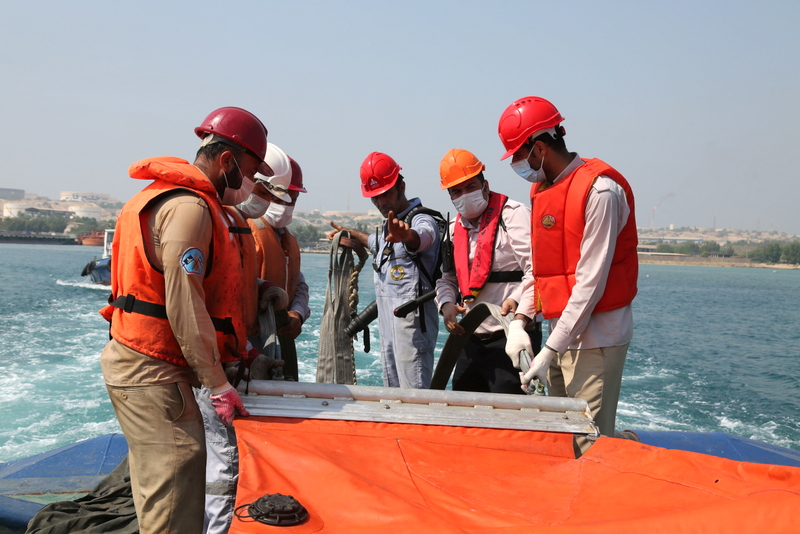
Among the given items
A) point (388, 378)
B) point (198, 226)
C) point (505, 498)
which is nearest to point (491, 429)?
point (505, 498)

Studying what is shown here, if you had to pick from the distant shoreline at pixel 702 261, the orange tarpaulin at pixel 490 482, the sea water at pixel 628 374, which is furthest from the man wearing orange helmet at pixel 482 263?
the distant shoreline at pixel 702 261

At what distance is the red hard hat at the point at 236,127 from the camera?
231cm

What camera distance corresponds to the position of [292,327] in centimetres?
345

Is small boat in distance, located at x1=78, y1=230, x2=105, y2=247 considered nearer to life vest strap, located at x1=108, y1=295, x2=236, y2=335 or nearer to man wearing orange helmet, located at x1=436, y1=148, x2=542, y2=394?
man wearing orange helmet, located at x1=436, y1=148, x2=542, y2=394

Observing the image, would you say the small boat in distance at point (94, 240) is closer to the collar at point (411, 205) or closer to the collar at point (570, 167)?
the collar at point (411, 205)

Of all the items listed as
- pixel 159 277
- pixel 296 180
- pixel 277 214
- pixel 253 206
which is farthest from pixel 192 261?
pixel 296 180

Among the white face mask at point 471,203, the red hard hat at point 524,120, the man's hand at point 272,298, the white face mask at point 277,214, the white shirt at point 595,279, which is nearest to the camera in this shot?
the white shirt at point 595,279

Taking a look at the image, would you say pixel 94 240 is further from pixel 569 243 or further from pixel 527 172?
pixel 569 243

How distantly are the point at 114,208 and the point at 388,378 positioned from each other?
18902 cm

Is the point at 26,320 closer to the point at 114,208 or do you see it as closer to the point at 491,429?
the point at 491,429

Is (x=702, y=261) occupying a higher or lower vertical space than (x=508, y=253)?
lower

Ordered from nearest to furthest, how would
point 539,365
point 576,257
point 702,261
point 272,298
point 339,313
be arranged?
1. point 539,365
2. point 576,257
3. point 272,298
4. point 339,313
5. point 702,261

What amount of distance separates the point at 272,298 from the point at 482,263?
45.3 inches

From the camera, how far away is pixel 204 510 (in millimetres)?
2184
